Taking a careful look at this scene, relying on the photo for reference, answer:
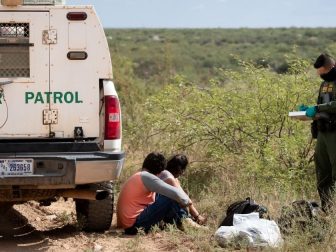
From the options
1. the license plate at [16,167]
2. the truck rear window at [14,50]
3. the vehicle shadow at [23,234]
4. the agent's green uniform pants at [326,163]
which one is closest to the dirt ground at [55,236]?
the vehicle shadow at [23,234]

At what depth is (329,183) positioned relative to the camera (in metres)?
8.67

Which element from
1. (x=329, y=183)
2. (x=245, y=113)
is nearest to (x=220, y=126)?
(x=245, y=113)

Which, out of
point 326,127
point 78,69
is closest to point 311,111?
point 326,127

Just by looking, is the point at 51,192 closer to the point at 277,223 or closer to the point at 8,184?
the point at 8,184

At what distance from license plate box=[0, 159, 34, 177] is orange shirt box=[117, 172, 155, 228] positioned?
141cm

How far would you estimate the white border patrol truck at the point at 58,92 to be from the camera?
7.44 meters

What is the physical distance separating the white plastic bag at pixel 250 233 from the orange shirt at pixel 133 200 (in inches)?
44.9

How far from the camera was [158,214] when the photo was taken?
8305mm

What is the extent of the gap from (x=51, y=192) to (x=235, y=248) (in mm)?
1871

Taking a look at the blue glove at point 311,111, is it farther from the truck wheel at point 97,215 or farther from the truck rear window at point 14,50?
the truck rear window at point 14,50

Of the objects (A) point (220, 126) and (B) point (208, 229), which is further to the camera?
(A) point (220, 126)

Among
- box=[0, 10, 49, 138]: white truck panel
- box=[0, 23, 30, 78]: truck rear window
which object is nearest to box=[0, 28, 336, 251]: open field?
box=[0, 10, 49, 138]: white truck panel

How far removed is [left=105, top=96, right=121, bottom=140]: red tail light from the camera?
7535 mm

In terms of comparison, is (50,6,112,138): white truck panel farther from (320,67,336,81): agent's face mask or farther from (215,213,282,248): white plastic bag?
(320,67,336,81): agent's face mask
